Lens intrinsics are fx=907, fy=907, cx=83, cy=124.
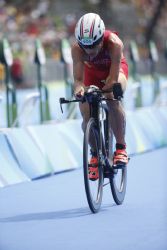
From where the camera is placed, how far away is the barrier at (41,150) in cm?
1055

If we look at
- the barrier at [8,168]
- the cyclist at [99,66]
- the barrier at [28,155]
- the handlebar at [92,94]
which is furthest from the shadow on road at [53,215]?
the barrier at [28,155]

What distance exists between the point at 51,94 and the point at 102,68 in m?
10.2

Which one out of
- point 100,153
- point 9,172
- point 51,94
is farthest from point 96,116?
point 51,94

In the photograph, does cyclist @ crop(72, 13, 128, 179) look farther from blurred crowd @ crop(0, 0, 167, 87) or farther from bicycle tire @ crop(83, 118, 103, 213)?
blurred crowd @ crop(0, 0, 167, 87)

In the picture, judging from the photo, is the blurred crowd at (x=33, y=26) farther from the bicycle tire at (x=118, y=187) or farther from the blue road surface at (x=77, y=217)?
the bicycle tire at (x=118, y=187)

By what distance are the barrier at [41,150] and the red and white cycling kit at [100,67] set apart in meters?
2.11

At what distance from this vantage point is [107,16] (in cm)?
3362

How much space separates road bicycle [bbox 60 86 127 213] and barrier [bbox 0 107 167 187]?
6.50ft

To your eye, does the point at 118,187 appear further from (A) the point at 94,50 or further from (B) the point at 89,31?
(B) the point at 89,31

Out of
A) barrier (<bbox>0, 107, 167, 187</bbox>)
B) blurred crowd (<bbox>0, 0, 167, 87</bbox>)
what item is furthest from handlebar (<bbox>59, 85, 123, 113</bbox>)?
blurred crowd (<bbox>0, 0, 167, 87</bbox>)

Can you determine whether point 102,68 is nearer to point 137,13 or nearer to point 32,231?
point 32,231

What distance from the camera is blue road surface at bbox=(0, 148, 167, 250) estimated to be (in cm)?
662

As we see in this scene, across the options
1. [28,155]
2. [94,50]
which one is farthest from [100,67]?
[28,155]

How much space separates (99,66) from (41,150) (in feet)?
10.2
